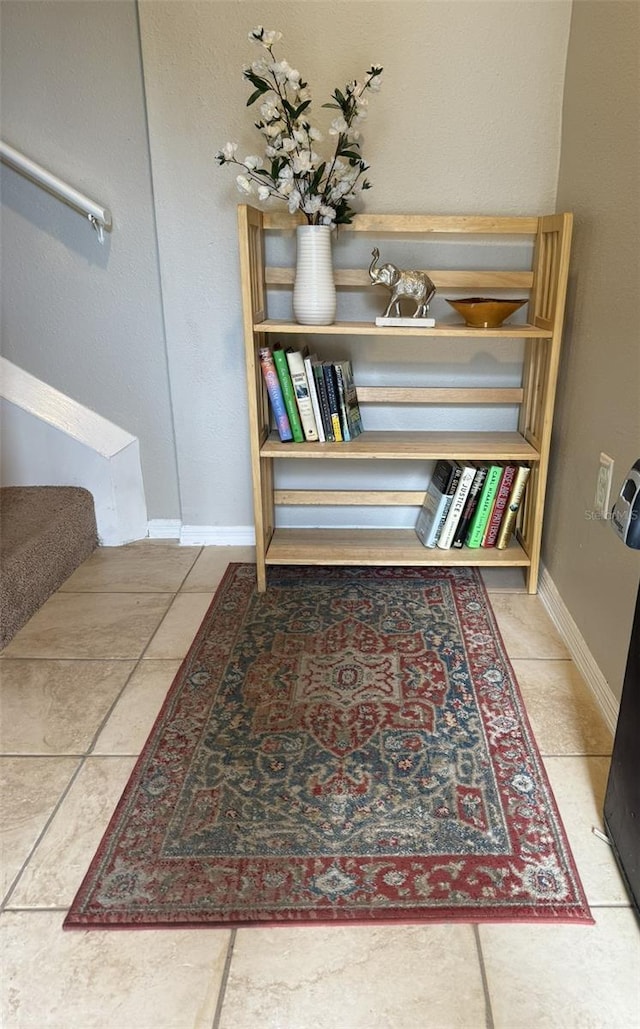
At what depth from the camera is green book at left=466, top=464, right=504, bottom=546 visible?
1.92m

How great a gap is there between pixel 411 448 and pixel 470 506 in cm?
26

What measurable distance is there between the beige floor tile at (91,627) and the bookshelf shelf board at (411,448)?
54 cm

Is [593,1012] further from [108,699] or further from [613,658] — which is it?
[108,699]

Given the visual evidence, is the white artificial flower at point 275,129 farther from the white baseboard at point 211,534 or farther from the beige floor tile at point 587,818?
the beige floor tile at point 587,818

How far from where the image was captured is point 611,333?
1.45 metres

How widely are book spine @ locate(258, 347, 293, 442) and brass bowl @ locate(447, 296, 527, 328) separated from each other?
51 cm

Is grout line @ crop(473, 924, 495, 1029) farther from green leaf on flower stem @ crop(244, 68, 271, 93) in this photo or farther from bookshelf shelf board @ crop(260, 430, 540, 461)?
green leaf on flower stem @ crop(244, 68, 271, 93)

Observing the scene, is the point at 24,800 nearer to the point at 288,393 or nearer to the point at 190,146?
the point at 288,393

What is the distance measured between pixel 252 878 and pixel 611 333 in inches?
50.0

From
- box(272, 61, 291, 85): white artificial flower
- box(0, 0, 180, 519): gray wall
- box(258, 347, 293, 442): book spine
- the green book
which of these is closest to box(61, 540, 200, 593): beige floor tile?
box(0, 0, 180, 519): gray wall

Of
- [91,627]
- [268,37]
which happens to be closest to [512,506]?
[91,627]

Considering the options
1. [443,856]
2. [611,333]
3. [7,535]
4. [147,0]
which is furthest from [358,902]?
[147,0]

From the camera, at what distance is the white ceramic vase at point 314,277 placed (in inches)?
67.6

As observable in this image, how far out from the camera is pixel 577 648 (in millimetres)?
1575
